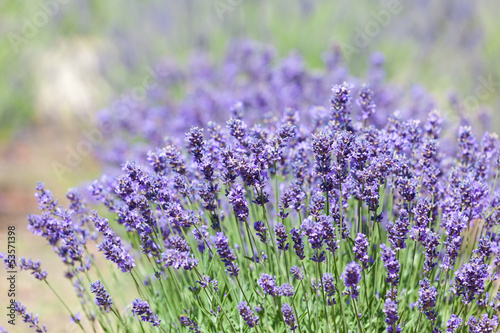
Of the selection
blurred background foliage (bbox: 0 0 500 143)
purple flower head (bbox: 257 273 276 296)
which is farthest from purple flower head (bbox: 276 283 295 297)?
blurred background foliage (bbox: 0 0 500 143)

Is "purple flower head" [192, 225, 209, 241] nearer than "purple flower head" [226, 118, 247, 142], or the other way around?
"purple flower head" [192, 225, 209, 241]

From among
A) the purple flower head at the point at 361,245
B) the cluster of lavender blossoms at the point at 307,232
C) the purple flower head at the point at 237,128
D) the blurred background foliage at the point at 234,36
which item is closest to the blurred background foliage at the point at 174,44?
the blurred background foliage at the point at 234,36

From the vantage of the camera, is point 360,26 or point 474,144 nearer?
point 474,144

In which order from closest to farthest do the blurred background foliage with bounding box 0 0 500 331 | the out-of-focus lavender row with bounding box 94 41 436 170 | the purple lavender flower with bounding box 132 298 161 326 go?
the purple lavender flower with bounding box 132 298 161 326 → the out-of-focus lavender row with bounding box 94 41 436 170 → the blurred background foliage with bounding box 0 0 500 331

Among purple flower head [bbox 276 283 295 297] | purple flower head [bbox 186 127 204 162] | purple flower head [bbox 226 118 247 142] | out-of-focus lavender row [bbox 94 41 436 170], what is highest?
out-of-focus lavender row [bbox 94 41 436 170]

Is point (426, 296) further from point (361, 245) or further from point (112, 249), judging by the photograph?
point (112, 249)

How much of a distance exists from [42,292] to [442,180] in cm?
371

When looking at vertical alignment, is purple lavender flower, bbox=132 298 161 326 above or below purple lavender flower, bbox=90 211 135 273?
below

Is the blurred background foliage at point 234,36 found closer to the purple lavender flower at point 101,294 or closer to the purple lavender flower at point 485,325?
the purple lavender flower at point 101,294

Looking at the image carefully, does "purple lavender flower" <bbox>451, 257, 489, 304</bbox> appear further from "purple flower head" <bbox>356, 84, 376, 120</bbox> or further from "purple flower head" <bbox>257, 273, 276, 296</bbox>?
"purple flower head" <bbox>356, 84, 376, 120</bbox>

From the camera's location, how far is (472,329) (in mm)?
2164

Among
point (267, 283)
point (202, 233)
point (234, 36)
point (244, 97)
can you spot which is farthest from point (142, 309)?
point (234, 36)

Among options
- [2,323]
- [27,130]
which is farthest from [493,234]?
[27,130]

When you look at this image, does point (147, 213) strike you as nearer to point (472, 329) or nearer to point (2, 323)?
point (472, 329)
